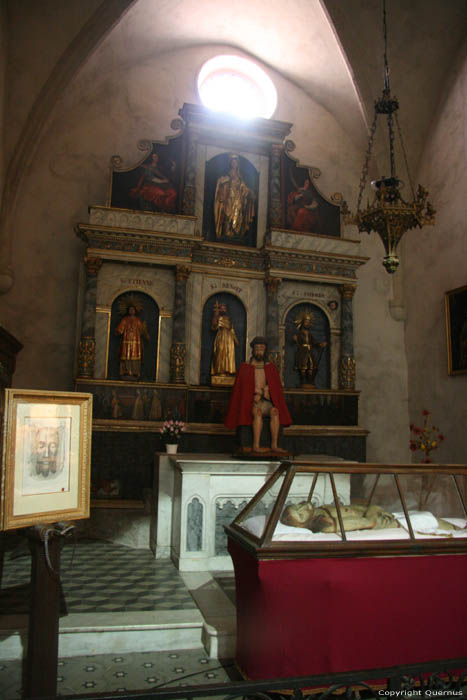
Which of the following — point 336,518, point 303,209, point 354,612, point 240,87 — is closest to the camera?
point 354,612

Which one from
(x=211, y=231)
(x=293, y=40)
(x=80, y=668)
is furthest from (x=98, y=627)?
(x=293, y=40)

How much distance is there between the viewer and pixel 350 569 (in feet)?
11.5

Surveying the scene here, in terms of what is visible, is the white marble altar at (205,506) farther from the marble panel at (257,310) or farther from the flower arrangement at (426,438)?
the marble panel at (257,310)

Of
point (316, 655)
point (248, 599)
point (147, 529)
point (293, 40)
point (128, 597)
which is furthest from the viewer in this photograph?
point (293, 40)

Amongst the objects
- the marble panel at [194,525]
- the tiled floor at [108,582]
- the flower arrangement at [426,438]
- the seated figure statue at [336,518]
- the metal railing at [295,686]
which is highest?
the flower arrangement at [426,438]

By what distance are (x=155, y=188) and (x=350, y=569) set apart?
8.43 meters

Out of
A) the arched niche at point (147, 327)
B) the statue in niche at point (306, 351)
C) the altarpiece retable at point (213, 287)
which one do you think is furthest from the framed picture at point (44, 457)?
the statue in niche at point (306, 351)

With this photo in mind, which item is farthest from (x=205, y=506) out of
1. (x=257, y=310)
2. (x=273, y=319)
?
(x=257, y=310)

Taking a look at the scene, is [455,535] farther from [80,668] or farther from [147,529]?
[147,529]

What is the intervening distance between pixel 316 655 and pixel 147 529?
14.5 ft

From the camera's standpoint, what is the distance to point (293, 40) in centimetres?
1198

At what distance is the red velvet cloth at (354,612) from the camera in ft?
11.3

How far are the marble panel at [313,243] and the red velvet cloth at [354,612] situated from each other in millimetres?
7577

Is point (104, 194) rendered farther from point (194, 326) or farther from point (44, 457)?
point (44, 457)
